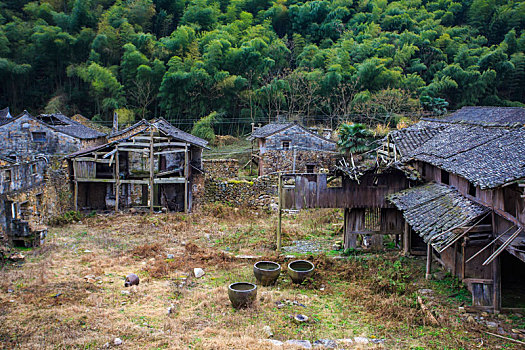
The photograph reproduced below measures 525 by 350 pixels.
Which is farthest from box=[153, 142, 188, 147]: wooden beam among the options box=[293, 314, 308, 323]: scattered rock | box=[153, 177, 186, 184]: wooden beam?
box=[293, 314, 308, 323]: scattered rock

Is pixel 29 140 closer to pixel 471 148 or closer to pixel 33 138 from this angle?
pixel 33 138

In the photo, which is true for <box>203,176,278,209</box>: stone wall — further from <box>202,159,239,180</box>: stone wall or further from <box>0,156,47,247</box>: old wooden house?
<box>0,156,47,247</box>: old wooden house

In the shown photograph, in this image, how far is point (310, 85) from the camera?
33438 mm

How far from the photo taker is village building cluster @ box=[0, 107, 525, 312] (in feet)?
28.0

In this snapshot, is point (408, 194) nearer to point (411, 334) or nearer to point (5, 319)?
point (411, 334)

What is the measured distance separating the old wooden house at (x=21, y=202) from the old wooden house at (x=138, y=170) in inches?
120

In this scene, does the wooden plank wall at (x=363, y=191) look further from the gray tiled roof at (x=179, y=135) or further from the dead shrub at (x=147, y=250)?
the gray tiled roof at (x=179, y=135)

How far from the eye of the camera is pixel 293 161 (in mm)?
25344

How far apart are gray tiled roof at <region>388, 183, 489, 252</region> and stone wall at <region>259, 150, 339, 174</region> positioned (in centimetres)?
1311

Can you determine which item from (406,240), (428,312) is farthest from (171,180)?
(428,312)

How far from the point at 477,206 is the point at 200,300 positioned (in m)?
6.85

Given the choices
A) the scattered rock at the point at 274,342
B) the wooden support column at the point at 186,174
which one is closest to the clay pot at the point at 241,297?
the scattered rock at the point at 274,342

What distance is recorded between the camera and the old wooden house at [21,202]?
1298 cm

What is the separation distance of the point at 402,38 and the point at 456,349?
123 feet
